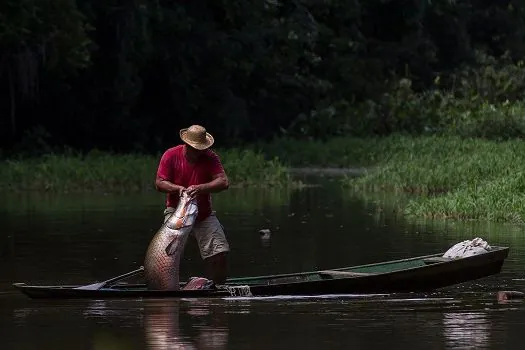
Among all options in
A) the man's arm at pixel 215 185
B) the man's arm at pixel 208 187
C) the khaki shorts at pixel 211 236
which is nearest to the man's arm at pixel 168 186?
the man's arm at pixel 208 187

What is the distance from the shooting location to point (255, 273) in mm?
19719

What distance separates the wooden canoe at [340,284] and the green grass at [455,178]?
9230 mm

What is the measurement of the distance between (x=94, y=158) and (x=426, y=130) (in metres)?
15.9

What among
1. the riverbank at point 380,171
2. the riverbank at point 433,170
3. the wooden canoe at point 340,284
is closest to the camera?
the wooden canoe at point 340,284

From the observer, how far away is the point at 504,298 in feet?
53.0

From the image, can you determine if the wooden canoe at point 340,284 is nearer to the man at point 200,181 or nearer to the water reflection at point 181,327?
the water reflection at point 181,327

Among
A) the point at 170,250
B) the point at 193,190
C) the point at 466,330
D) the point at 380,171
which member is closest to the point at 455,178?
the point at 380,171

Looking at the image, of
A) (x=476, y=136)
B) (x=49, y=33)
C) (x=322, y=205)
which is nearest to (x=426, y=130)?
(x=476, y=136)

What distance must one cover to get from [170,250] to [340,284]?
1.71 m

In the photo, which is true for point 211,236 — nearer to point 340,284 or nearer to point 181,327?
point 340,284

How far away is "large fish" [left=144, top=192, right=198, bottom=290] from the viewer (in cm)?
1644

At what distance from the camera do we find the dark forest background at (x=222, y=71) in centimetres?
4631

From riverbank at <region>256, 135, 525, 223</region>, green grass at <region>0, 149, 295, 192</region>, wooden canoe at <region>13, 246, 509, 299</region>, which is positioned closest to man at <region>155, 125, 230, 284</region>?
wooden canoe at <region>13, 246, 509, 299</region>

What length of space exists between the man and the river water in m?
0.69
